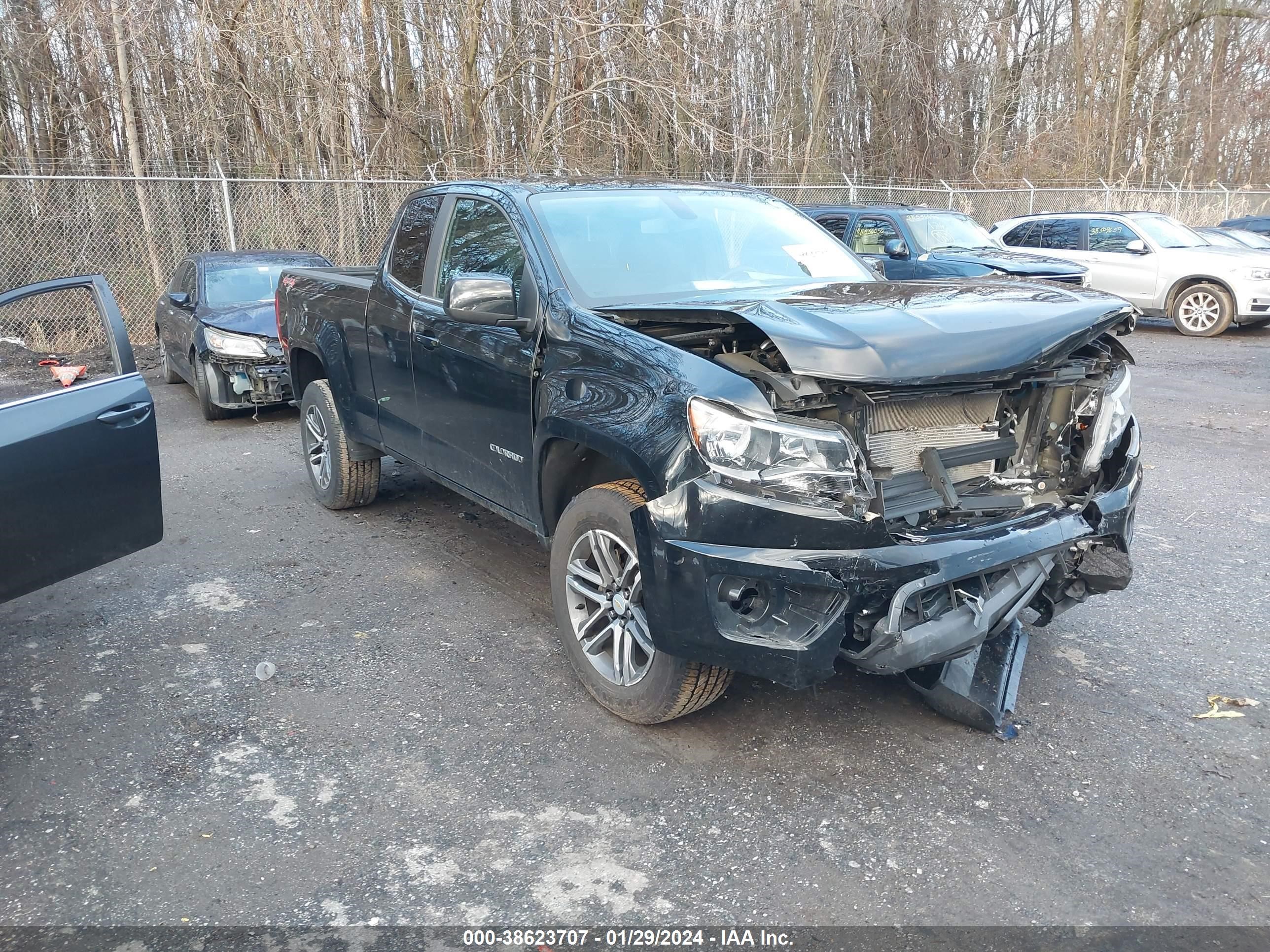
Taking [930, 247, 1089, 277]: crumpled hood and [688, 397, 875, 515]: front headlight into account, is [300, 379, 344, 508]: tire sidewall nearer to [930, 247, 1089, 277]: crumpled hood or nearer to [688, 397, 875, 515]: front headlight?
[688, 397, 875, 515]: front headlight

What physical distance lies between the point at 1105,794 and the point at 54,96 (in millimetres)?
17166

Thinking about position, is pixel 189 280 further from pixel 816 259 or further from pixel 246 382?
pixel 816 259

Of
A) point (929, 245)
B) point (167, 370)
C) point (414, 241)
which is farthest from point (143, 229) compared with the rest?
point (929, 245)

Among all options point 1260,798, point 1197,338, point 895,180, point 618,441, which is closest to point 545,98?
point 1197,338

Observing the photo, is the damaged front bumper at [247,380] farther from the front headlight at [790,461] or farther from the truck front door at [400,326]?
the front headlight at [790,461]

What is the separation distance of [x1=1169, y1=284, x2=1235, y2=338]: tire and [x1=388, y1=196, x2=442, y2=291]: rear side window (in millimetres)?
12618

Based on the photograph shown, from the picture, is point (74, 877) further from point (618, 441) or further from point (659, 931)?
point (618, 441)

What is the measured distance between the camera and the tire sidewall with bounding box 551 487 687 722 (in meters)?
3.38

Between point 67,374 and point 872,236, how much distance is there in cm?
1111

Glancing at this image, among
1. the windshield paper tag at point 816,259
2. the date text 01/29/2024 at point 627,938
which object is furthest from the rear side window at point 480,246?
the date text 01/29/2024 at point 627,938

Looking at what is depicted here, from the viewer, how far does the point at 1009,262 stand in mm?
12156

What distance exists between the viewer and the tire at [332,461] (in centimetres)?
613

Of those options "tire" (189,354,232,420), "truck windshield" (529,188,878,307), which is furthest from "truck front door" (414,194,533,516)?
"tire" (189,354,232,420)

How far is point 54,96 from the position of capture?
15023 mm
